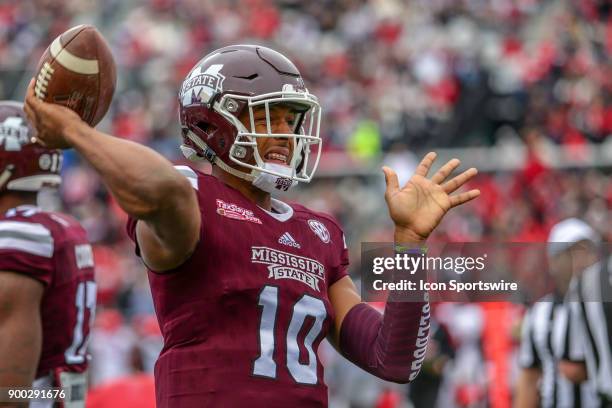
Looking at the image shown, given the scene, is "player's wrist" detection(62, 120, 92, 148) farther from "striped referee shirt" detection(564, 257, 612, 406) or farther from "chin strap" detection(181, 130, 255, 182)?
"striped referee shirt" detection(564, 257, 612, 406)

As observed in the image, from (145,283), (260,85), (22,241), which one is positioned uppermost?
(145,283)

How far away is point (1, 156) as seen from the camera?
4.43 m

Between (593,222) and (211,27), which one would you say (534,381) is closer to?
(593,222)

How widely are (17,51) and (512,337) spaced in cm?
1163

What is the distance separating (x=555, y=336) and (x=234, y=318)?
343 cm

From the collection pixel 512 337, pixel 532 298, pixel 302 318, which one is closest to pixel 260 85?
pixel 302 318

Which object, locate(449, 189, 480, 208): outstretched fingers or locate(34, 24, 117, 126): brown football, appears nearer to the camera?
locate(34, 24, 117, 126): brown football

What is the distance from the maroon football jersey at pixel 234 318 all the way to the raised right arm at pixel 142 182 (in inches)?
4.4

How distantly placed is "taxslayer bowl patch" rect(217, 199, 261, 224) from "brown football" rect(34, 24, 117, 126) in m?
0.44

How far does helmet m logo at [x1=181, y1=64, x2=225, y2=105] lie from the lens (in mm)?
3531

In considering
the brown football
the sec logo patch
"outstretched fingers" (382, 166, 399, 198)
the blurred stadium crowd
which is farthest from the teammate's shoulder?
the blurred stadium crowd


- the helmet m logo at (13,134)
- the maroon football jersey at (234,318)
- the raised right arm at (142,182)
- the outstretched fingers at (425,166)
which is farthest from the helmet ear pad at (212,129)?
the helmet m logo at (13,134)

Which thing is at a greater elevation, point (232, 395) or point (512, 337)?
point (512, 337)

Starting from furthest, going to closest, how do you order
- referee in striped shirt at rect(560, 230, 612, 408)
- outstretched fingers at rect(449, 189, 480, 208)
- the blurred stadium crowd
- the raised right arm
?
the blurred stadium crowd, referee in striped shirt at rect(560, 230, 612, 408), outstretched fingers at rect(449, 189, 480, 208), the raised right arm
